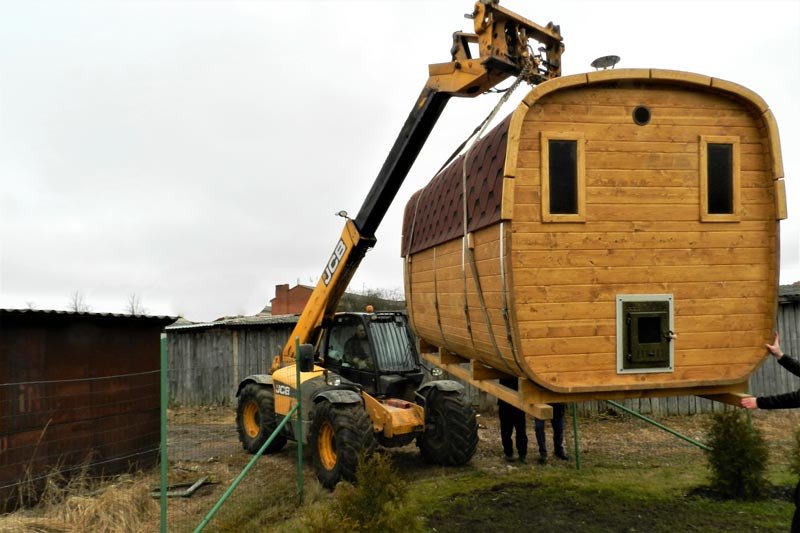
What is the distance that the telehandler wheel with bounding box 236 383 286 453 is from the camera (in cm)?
980

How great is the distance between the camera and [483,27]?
6.32m

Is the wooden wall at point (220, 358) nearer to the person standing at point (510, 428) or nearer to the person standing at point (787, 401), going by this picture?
the person standing at point (510, 428)

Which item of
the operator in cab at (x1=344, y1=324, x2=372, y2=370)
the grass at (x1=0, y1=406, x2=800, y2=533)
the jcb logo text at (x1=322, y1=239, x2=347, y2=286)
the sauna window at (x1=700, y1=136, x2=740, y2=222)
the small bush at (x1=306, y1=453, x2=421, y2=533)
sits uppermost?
the sauna window at (x1=700, y1=136, x2=740, y2=222)

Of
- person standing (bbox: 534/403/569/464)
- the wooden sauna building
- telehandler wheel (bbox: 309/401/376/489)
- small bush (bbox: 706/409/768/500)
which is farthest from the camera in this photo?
person standing (bbox: 534/403/569/464)

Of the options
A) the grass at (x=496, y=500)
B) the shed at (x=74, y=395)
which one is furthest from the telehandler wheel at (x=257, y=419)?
the shed at (x=74, y=395)

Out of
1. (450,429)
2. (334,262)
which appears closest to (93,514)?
(450,429)

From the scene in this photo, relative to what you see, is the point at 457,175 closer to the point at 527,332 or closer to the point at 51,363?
the point at 527,332

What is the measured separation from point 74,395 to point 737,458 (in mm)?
8772

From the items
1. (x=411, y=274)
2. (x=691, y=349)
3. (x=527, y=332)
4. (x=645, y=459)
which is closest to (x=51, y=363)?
(x=411, y=274)

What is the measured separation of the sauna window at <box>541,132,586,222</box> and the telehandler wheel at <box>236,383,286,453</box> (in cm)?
725

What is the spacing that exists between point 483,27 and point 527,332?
12.8 feet

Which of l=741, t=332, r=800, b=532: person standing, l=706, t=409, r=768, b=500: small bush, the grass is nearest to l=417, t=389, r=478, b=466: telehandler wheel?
the grass

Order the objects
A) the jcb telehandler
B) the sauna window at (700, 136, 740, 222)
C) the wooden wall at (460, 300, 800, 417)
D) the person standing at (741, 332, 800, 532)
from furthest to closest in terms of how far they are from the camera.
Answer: the wooden wall at (460, 300, 800, 417) < the jcb telehandler < the person standing at (741, 332, 800, 532) < the sauna window at (700, 136, 740, 222)

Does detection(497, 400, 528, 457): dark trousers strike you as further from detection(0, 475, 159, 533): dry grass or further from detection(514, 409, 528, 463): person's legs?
detection(0, 475, 159, 533): dry grass
